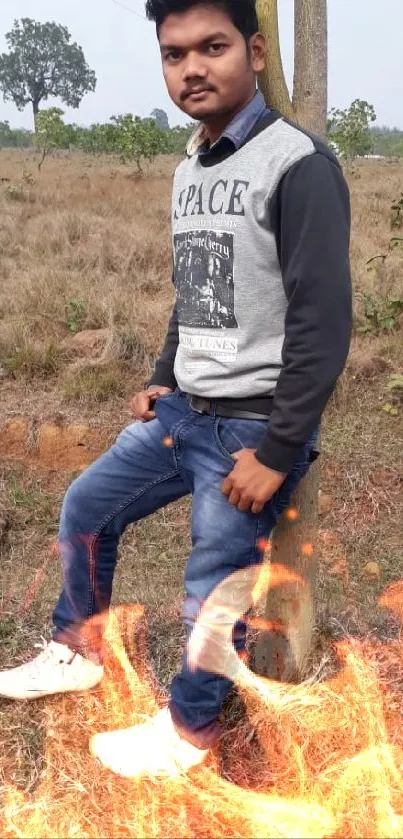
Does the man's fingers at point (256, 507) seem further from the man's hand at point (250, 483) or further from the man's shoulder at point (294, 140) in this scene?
the man's shoulder at point (294, 140)

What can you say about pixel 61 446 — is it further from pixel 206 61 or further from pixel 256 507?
pixel 206 61

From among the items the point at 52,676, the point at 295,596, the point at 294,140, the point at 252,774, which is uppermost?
the point at 294,140

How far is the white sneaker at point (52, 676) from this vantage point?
1994 mm

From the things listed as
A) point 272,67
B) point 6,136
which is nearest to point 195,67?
point 272,67

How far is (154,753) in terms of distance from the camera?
1.69 meters

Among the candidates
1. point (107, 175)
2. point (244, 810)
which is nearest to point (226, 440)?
point (244, 810)

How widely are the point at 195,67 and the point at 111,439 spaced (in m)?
3.49

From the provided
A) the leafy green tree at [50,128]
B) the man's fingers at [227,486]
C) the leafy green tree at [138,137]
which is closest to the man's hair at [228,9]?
the man's fingers at [227,486]

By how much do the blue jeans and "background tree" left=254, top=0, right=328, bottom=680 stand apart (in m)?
0.29

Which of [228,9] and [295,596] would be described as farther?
[295,596]

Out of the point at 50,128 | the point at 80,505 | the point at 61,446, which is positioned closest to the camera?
the point at 80,505

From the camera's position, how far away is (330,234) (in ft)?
4.59

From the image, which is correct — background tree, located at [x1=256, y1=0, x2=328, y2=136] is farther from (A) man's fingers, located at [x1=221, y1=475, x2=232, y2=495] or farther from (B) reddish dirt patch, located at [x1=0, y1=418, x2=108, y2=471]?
(B) reddish dirt patch, located at [x1=0, y1=418, x2=108, y2=471]

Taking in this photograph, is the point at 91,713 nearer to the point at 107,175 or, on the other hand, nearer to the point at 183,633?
the point at 183,633
